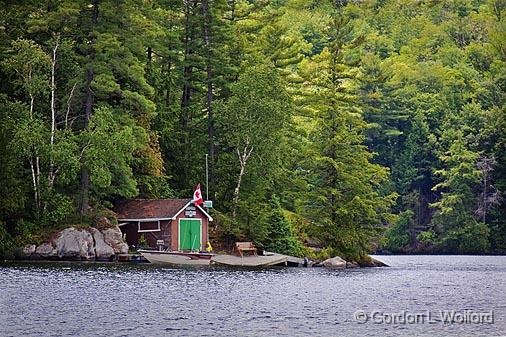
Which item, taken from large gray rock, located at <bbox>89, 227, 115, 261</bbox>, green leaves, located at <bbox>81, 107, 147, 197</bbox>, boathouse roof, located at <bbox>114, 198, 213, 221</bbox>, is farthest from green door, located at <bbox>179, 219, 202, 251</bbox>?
large gray rock, located at <bbox>89, 227, 115, 261</bbox>

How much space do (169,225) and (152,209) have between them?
6.09 feet

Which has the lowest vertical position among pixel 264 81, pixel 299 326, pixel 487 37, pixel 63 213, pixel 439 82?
pixel 299 326

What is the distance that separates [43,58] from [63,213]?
9.31 meters

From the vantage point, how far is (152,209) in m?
60.8

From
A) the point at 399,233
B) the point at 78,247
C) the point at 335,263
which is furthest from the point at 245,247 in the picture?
the point at 399,233

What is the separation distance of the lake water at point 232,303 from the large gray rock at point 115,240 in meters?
6.62

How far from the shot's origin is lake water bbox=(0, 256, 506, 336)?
86.1 feet

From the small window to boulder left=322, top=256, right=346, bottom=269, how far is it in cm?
1091

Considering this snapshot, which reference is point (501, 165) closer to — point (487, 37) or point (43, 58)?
point (487, 37)

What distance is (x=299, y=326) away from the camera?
27.1 metres

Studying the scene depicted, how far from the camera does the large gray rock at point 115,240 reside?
57.0 metres

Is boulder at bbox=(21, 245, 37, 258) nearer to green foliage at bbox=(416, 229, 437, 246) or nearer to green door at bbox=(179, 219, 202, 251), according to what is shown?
green door at bbox=(179, 219, 202, 251)

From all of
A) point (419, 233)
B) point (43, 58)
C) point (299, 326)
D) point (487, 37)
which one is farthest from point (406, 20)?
point (299, 326)

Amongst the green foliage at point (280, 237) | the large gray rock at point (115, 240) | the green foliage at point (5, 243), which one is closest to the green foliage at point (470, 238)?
the green foliage at point (280, 237)
